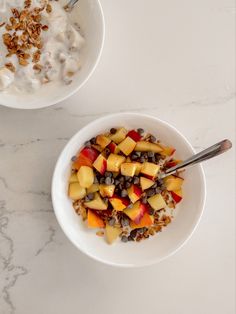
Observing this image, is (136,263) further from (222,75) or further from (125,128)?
(222,75)

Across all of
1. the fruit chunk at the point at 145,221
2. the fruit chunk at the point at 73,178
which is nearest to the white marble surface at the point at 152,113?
the fruit chunk at the point at 73,178

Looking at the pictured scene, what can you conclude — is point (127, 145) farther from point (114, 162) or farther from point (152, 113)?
point (152, 113)

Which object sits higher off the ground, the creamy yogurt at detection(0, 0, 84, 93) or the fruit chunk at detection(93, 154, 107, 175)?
the creamy yogurt at detection(0, 0, 84, 93)

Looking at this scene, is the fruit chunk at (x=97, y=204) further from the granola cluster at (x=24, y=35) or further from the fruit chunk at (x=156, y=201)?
the granola cluster at (x=24, y=35)

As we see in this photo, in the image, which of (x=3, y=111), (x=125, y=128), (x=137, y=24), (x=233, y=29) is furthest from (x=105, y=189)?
(x=233, y=29)

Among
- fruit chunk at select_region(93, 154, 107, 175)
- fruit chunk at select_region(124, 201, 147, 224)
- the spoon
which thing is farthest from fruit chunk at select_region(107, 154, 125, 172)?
the spoon

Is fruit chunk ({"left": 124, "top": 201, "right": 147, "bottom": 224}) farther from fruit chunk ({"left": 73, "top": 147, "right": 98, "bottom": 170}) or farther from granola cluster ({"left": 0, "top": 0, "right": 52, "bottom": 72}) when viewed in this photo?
granola cluster ({"left": 0, "top": 0, "right": 52, "bottom": 72})

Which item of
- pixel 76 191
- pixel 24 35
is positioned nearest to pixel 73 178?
pixel 76 191
